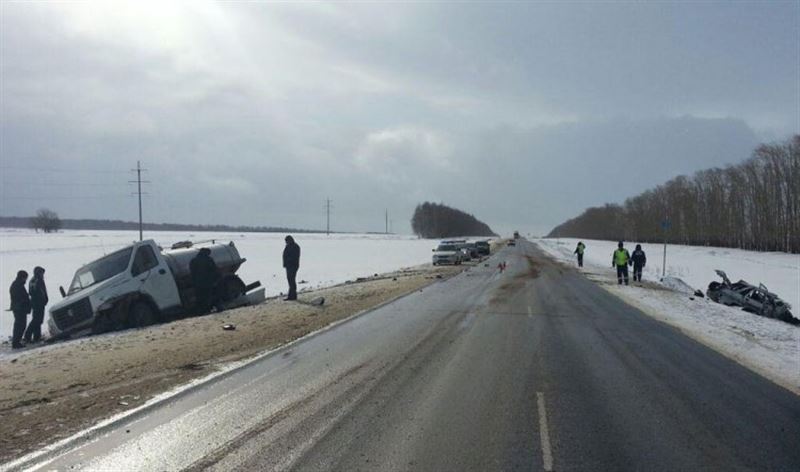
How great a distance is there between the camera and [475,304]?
61.5 ft

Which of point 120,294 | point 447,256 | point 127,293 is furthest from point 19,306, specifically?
point 447,256

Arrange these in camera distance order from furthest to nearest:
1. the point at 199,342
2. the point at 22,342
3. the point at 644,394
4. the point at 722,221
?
1. the point at 722,221
2. the point at 22,342
3. the point at 199,342
4. the point at 644,394

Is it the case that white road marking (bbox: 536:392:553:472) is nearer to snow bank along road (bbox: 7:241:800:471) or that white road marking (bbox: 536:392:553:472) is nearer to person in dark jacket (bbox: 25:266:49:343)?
snow bank along road (bbox: 7:241:800:471)

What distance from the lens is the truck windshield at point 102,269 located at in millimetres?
16900

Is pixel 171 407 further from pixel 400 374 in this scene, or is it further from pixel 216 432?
pixel 400 374

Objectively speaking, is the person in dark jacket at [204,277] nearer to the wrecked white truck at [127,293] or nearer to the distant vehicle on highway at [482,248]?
the wrecked white truck at [127,293]

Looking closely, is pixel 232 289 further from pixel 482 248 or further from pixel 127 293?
pixel 482 248

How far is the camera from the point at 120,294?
16.3m

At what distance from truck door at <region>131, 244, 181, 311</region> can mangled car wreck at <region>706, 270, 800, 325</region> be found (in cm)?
1937

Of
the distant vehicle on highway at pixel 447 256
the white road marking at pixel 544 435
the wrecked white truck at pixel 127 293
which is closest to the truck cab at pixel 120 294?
the wrecked white truck at pixel 127 293

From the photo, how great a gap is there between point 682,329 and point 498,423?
9714mm

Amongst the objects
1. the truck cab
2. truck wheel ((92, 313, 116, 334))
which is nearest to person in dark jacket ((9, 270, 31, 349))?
the truck cab

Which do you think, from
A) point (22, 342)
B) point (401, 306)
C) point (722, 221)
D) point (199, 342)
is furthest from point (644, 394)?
A: point (722, 221)

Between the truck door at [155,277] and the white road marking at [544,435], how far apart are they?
1260 centimetres
